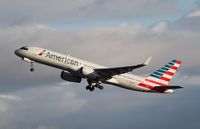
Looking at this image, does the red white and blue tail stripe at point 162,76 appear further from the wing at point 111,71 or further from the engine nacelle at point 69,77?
the engine nacelle at point 69,77

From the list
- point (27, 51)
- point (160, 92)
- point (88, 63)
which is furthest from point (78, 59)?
point (160, 92)

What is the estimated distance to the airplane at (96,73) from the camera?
8966cm

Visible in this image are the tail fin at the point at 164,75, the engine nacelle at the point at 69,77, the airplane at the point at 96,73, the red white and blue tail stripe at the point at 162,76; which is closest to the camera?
the airplane at the point at 96,73

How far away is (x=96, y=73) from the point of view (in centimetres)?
9231

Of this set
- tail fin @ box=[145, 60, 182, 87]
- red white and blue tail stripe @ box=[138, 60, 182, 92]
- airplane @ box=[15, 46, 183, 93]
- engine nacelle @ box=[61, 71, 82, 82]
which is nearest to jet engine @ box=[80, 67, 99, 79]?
airplane @ box=[15, 46, 183, 93]

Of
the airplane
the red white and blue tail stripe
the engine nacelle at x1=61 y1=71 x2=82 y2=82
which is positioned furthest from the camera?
the red white and blue tail stripe

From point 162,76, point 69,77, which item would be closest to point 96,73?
point 69,77

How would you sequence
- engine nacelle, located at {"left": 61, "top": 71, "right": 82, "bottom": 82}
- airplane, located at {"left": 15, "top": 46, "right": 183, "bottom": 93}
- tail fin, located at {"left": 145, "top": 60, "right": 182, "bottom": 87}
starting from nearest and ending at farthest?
airplane, located at {"left": 15, "top": 46, "right": 183, "bottom": 93} → engine nacelle, located at {"left": 61, "top": 71, "right": 82, "bottom": 82} → tail fin, located at {"left": 145, "top": 60, "right": 182, "bottom": 87}

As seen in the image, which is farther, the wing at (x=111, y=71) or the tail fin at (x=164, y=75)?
the tail fin at (x=164, y=75)

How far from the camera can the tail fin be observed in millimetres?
99688

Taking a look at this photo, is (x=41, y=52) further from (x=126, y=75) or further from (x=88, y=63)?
(x=126, y=75)

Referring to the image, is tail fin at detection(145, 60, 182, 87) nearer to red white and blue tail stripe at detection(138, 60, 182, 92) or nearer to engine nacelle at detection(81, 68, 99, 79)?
red white and blue tail stripe at detection(138, 60, 182, 92)

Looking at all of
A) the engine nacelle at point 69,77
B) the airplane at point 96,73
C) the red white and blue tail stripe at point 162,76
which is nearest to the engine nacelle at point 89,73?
the airplane at point 96,73

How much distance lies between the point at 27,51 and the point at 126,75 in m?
16.7
